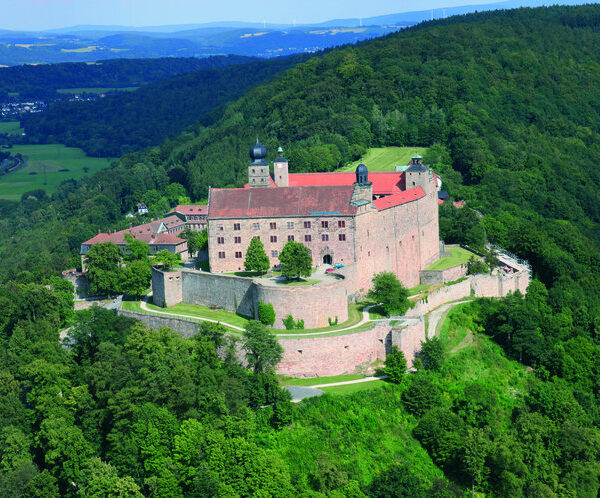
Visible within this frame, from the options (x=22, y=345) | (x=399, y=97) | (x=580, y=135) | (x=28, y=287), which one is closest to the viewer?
(x=22, y=345)

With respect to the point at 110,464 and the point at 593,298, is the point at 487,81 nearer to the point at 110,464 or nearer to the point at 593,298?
the point at 593,298

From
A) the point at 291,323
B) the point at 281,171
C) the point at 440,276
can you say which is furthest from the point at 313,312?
the point at 281,171

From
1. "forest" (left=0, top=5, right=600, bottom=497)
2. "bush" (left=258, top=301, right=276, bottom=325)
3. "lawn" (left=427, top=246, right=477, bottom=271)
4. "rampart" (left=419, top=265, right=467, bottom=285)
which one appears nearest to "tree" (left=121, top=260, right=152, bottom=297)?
"forest" (left=0, top=5, right=600, bottom=497)

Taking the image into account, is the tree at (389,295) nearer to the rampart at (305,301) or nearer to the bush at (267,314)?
the rampart at (305,301)

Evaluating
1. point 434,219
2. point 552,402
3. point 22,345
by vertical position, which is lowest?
point 552,402

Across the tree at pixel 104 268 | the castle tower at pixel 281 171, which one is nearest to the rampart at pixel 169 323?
the tree at pixel 104 268

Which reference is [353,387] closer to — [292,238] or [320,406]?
[320,406]

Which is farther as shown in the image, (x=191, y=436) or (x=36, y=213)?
(x=36, y=213)

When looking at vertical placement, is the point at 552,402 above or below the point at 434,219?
below

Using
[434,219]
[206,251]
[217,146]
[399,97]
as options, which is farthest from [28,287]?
[399,97]
